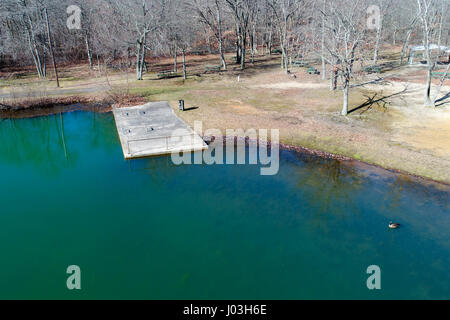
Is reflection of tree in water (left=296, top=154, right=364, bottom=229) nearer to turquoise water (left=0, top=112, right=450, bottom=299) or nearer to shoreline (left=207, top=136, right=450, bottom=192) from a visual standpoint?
turquoise water (left=0, top=112, right=450, bottom=299)

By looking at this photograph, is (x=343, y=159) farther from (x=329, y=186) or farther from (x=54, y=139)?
(x=54, y=139)

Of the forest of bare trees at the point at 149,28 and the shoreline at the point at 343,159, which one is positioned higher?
the forest of bare trees at the point at 149,28

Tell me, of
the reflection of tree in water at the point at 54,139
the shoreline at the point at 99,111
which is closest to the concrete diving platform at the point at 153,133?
the reflection of tree in water at the point at 54,139

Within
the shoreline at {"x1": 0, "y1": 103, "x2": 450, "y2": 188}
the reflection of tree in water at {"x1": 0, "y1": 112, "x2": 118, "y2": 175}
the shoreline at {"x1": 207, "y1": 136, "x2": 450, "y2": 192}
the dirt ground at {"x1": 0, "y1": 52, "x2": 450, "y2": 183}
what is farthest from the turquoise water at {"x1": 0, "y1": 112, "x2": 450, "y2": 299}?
the dirt ground at {"x1": 0, "y1": 52, "x2": 450, "y2": 183}

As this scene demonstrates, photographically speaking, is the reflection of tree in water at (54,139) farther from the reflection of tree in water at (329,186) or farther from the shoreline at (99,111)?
the reflection of tree in water at (329,186)

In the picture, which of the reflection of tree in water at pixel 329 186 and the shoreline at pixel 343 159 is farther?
the shoreline at pixel 343 159
